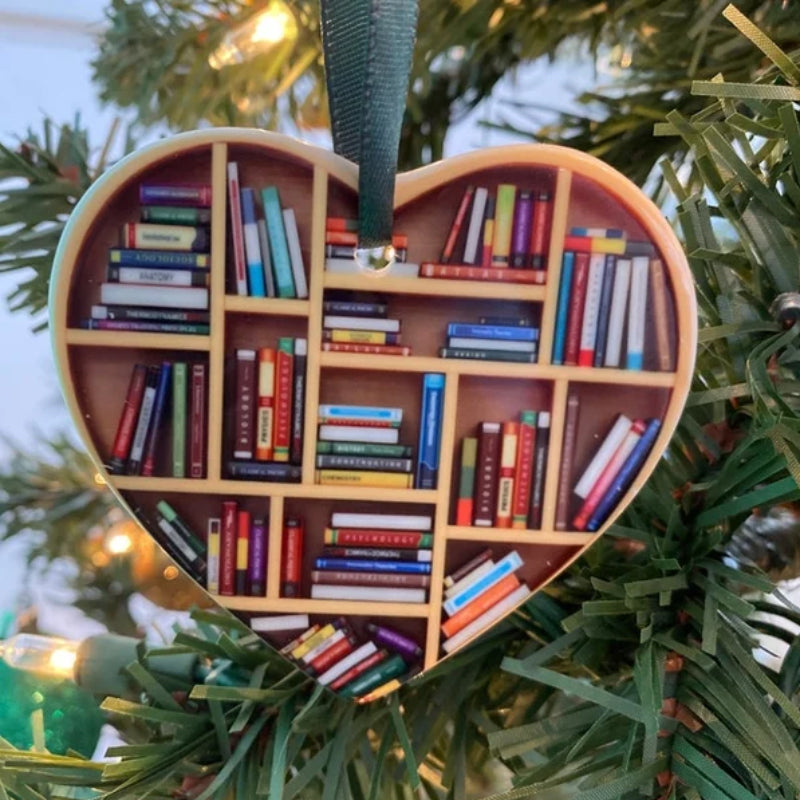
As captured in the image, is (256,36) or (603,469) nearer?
(603,469)

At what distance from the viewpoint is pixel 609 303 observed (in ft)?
0.99

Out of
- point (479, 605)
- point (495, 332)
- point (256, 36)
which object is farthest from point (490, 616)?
point (256, 36)

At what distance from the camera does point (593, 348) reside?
0.30 meters

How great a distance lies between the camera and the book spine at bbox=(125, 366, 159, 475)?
0.30m

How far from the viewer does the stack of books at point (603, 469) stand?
309mm

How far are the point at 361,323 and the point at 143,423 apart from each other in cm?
8

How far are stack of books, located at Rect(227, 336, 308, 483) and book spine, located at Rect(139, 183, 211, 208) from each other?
0.05m

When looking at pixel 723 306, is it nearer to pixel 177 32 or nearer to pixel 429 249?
pixel 429 249

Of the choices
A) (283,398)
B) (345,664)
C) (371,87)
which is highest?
(371,87)

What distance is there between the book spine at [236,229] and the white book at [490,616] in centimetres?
15

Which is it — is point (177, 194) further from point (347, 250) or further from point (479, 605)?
point (479, 605)

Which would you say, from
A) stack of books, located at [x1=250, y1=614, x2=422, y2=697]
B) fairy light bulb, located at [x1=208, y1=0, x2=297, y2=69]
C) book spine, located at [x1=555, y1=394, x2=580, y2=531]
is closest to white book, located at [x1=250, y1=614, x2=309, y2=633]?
stack of books, located at [x1=250, y1=614, x2=422, y2=697]

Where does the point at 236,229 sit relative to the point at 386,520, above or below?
above

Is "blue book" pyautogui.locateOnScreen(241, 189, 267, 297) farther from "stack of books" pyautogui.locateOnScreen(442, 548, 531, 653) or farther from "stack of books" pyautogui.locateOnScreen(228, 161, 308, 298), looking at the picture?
"stack of books" pyautogui.locateOnScreen(442, 548, 531, 653)
